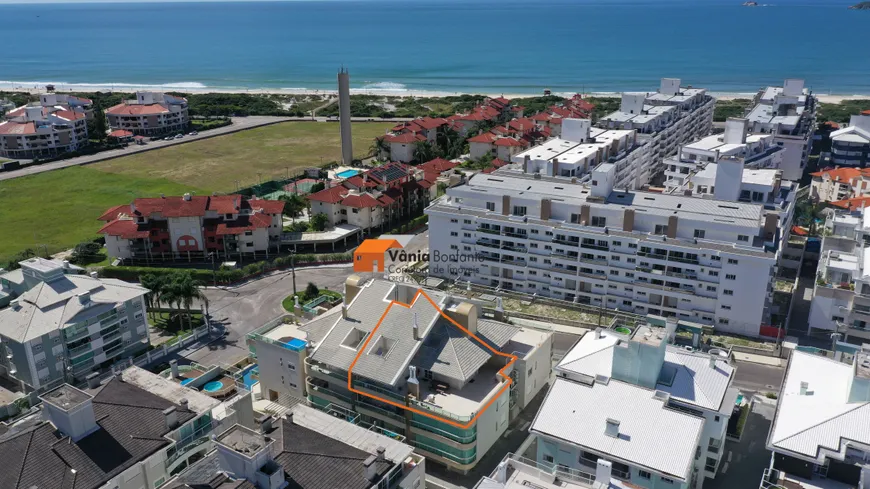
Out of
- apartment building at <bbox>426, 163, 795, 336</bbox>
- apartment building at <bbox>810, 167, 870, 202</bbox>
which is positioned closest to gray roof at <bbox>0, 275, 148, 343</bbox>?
apartment building at <bbox>426, 163, 795, 336</bbox>

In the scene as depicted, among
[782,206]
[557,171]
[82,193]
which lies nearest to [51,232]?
[82,193]

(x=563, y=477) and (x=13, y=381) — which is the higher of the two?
(x=563, y=477)

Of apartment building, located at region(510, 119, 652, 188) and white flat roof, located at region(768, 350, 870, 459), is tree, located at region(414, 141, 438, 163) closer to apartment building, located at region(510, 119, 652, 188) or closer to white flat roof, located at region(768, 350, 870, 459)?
apartment building, located at region(510, 119, 652, 188)

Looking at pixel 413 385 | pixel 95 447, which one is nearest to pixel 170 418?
pixel 95 447

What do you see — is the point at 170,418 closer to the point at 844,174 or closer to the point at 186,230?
the point at 186,230

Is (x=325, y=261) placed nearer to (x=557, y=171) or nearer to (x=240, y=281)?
(x=240, y=281)

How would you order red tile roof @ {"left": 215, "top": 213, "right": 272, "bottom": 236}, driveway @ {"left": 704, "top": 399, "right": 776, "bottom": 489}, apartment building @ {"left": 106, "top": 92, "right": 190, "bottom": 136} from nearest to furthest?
driveway @ {"left": 704, "top": 399, "right": 776, "bottom": 489} → red tile roof @ {"left": 215, "top": 213, "right": 272, "bottom": 236} → apartment building @ {"left": 106, "top": 92, "right": 190, "bottom": 136}

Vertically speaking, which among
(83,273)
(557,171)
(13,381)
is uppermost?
(557,171)
